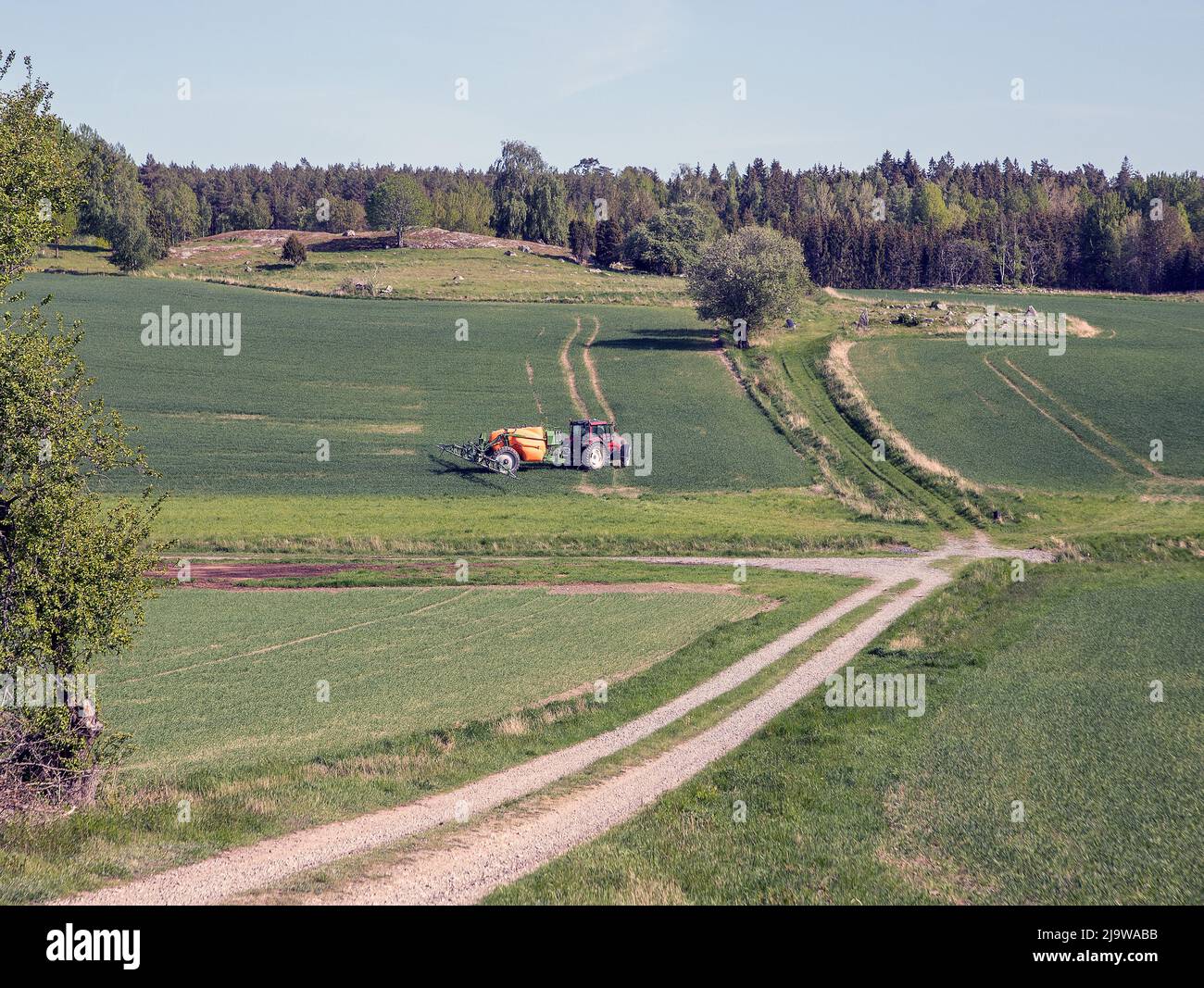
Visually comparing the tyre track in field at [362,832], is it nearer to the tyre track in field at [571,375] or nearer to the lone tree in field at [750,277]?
the tyre track in field at [571,375]

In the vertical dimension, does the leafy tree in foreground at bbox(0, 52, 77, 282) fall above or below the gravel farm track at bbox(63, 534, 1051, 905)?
above

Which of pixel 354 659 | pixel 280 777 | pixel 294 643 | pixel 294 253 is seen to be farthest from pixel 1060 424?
pixel 294 253

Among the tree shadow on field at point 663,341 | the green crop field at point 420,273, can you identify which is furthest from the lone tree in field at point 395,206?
the tree shadow on field at point 663,341

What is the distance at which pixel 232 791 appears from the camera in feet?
65.3

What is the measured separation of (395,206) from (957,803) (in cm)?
17674

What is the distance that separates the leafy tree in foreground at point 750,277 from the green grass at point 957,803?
205 ft

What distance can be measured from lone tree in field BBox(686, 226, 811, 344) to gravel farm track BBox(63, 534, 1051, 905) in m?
64.4

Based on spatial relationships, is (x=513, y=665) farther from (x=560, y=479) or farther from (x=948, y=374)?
(x=948, y=374)

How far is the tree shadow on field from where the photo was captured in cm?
9675

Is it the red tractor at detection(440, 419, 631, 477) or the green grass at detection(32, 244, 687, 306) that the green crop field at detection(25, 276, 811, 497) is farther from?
the green grass at detection(32, 244, 687, 306)

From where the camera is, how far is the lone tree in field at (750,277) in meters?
90.7

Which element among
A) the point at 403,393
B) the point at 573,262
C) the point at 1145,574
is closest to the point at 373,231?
the point at 573,262

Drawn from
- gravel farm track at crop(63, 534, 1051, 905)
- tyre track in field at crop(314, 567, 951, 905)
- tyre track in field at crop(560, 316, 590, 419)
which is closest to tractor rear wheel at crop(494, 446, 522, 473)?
tyre track in field at crop(560, 316, 590, 419)

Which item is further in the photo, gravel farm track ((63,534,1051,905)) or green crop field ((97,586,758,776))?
green crop field ((97,586,758,776))
